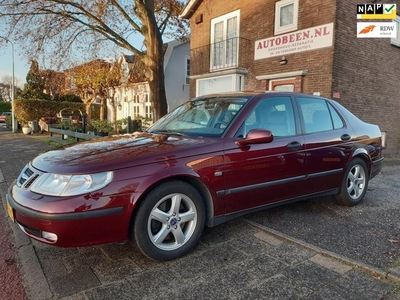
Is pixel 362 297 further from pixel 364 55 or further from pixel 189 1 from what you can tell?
pixel 189 1

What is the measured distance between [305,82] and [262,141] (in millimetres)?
7345

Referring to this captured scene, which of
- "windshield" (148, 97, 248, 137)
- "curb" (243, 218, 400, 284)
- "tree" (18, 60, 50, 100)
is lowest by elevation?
"curb" (243, 218, 400, 284)

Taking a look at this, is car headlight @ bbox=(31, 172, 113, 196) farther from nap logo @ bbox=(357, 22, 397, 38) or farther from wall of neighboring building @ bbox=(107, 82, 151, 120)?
wall of neighboring building @ bbox=(107, 82, 151, 120)

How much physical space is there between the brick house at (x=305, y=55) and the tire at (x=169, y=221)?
24.6 ft

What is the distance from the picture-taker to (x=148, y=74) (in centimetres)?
1212

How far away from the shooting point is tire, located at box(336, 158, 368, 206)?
4320mm

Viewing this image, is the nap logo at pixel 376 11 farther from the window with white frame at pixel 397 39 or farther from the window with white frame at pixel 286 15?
the window with white frame at pixel 286 15

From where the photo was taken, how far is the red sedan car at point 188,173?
243 cm

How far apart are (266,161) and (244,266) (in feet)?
3.68

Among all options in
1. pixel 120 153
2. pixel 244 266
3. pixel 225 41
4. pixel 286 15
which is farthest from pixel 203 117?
pixel 225 41

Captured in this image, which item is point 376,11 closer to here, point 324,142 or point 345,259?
point 324,142

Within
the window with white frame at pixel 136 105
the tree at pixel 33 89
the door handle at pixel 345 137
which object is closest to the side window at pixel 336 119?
the door handle at pixel 345 137

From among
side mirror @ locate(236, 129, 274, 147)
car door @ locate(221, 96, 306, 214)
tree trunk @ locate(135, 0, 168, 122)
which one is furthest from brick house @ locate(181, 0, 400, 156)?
side mirror @ locate(236, 129, 274, 147)

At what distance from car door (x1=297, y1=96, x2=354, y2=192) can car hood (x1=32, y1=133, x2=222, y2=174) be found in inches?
56.1
